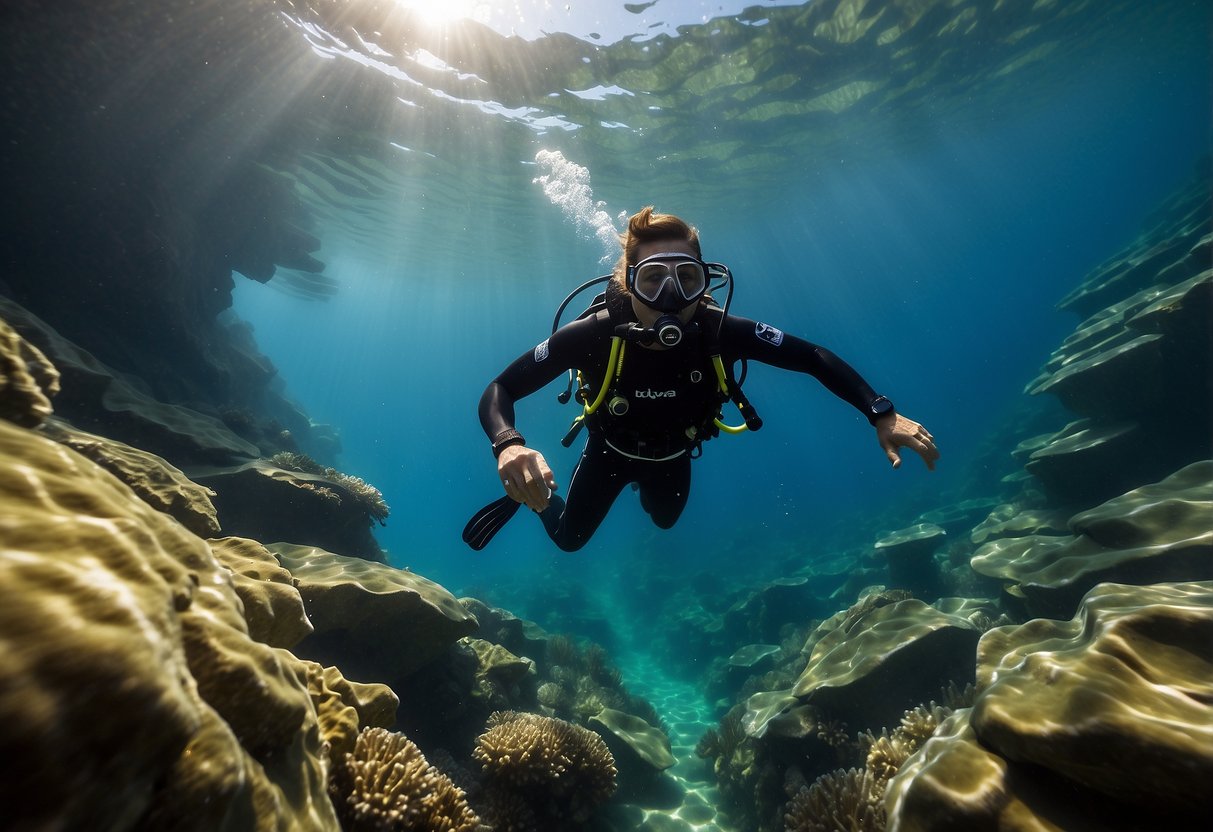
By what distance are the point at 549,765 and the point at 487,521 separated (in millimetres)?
2681

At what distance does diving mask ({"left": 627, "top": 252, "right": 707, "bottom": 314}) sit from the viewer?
423cm

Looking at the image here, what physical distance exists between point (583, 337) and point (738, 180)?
26430 millimetres

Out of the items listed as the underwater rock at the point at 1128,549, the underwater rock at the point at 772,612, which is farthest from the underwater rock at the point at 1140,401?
the underwater rock at the point at 772,612

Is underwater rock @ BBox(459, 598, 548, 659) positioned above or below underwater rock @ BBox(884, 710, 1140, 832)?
above

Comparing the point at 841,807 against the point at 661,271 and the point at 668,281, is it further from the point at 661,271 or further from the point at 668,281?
the point at 661,271

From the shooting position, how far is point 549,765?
4.94m

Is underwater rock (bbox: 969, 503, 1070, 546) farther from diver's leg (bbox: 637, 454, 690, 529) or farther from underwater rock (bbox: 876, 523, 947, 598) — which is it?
diver's leg (bbox: 637, 454, 690, 529)

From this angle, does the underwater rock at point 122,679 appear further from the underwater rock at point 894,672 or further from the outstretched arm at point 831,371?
the underwater rock at point 894,672

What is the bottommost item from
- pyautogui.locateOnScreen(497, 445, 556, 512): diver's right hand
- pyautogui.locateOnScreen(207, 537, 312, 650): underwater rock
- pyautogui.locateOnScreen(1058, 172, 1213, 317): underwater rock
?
pyautogui.locateOnScreen(207, 537, 312, 650): underwater rock

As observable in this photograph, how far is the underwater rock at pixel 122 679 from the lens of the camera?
1.05 m

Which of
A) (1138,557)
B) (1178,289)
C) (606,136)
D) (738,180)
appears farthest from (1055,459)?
(738,180)

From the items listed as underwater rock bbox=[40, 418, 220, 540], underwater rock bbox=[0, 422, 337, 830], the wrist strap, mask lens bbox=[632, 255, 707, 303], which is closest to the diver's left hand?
mask lens bbox=[632, 255, 707, 303]

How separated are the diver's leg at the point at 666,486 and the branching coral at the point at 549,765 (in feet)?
7.92

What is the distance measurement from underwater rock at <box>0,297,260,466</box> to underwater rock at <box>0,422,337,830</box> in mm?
6792
